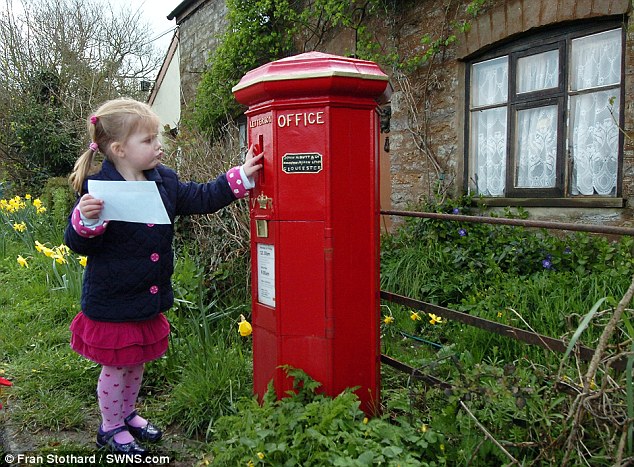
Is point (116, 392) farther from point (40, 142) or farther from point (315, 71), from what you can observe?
point (40, 142)

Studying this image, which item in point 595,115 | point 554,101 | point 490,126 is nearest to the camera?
point 595,115

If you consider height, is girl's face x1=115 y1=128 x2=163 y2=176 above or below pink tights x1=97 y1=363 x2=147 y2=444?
above

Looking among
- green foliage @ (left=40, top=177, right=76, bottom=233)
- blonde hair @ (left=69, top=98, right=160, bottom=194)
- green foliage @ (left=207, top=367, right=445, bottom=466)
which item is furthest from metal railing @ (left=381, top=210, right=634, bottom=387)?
green foliage @ (left=40, top=177, right=76, bottom=233)

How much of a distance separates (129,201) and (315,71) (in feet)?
2.84

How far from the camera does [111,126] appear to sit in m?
2.18

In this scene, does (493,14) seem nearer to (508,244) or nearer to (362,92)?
(508,244)

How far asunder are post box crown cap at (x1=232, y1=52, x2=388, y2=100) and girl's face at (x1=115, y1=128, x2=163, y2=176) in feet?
1.68

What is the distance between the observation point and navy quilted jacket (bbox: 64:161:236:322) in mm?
2182

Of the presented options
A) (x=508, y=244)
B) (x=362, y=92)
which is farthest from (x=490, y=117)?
(x=362, y=92)

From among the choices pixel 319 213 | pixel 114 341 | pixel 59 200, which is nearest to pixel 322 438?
pixel 319 213

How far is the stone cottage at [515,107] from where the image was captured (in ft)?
14.9

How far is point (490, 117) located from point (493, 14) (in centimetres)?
99

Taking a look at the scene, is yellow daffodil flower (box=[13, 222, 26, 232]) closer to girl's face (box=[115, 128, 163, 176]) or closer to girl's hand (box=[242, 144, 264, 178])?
girl's face (box=[115, 128, 163, 176])

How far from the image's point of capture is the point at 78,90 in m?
12.3
